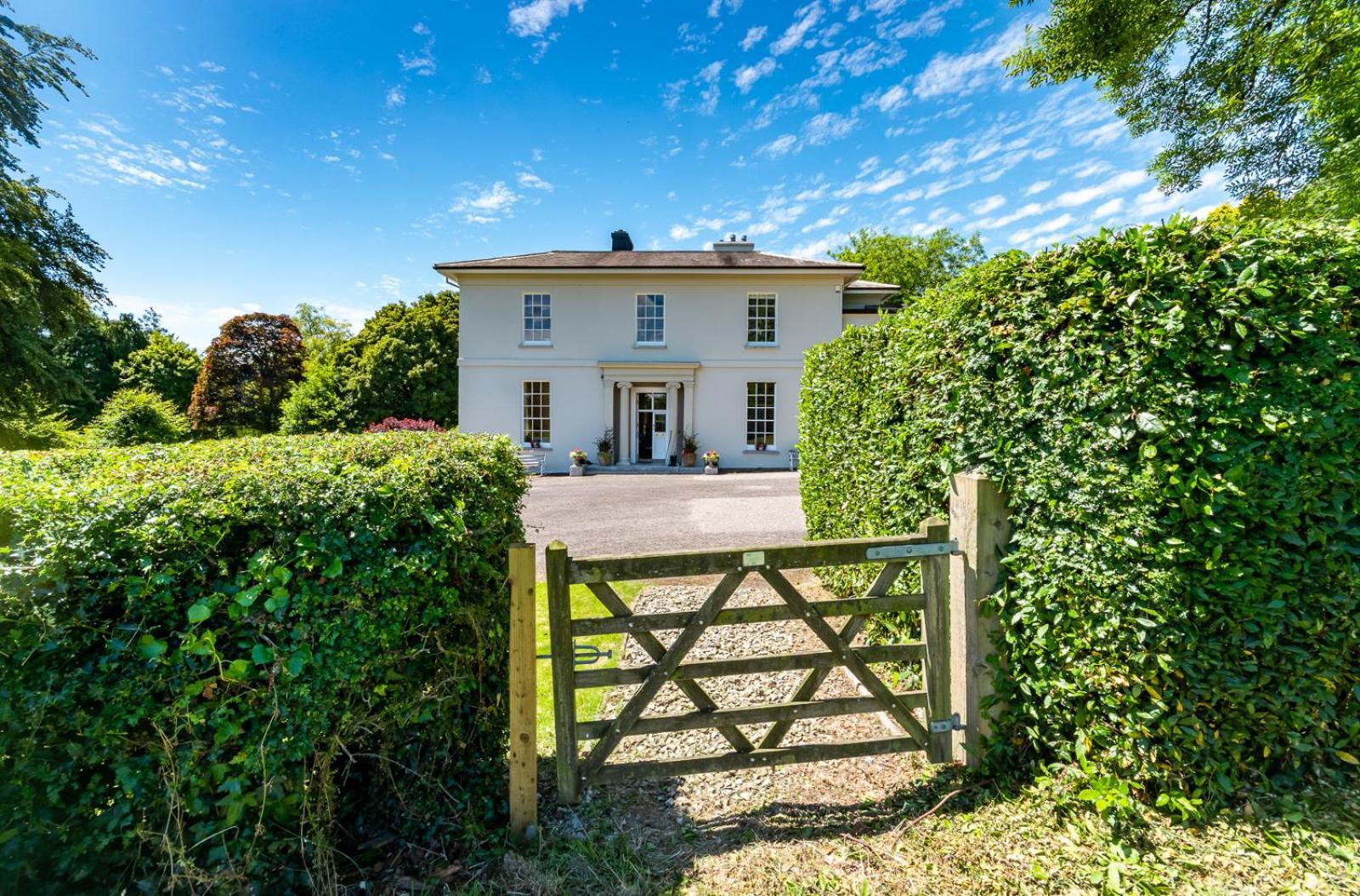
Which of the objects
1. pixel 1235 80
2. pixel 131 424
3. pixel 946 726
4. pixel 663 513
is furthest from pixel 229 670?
pixel 131 424

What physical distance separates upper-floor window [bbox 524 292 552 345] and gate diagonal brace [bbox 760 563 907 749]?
1737cm

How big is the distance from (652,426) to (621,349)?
3006 millimetres

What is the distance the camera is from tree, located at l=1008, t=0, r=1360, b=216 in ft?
19.0

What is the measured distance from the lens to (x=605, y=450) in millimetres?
18234

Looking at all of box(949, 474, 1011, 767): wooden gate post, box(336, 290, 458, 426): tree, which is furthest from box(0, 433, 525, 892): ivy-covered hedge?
box(336, 290, 458, 426): tree

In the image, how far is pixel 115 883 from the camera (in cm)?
180

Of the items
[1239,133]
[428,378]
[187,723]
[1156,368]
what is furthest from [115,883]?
[428,378]

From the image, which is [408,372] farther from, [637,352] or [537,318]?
[637,352]

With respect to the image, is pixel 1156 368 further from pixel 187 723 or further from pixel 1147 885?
pixel 187 723

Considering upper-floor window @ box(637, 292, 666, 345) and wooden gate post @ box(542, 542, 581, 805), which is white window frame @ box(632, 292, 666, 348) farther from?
wooden gate post @ box(542, 542, 581, 805)

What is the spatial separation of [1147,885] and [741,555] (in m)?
1.95

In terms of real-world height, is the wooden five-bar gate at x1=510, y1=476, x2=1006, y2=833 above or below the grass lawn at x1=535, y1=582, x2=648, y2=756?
above

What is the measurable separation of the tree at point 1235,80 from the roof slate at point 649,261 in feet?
32.4

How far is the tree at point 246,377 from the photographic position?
24.8 meters
